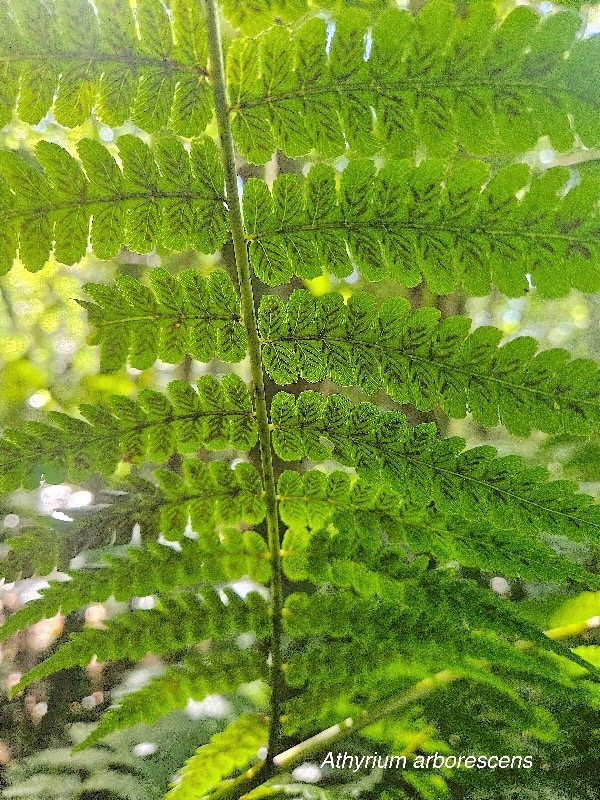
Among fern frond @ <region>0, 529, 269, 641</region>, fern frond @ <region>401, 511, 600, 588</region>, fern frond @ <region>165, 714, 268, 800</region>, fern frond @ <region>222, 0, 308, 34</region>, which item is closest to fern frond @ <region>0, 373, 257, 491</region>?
fern frond @ <region>0, 529, 269, 641</region>

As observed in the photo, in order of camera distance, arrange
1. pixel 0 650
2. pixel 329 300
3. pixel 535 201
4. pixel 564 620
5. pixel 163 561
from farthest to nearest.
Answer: pixel 0 650 < pixel 564 620 < pixel 163 561 < pixel 329 300 < pixel 535 201

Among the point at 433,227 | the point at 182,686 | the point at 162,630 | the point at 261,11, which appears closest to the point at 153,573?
the point at 162,630

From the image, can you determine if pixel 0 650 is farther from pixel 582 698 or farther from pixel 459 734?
pixel 582 698

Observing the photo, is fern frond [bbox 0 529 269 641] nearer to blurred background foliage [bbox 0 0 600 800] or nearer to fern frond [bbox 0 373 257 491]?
blurred background foliage [bbox 0 0 600 800]

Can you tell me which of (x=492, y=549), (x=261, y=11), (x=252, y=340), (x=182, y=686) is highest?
(x=261, y=11)

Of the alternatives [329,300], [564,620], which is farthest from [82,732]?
[329,300]

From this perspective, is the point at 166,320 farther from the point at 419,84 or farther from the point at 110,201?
the point at 419,84
